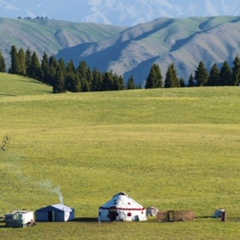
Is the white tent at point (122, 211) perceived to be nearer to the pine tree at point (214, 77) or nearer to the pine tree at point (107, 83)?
the pine tree at point (214, 77)

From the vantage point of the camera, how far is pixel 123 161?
7319cm

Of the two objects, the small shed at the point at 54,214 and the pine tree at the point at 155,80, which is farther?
the pine tree at the point at 155,80

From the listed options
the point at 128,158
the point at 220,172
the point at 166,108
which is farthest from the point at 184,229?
the point at 166,108

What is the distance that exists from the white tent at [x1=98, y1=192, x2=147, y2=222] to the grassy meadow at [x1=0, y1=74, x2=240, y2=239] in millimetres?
998

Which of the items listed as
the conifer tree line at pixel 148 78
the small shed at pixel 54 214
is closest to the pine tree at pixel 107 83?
the conifer tree line at pixel 148 78

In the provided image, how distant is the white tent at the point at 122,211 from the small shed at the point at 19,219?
5189 millimetres

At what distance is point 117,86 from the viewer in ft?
555

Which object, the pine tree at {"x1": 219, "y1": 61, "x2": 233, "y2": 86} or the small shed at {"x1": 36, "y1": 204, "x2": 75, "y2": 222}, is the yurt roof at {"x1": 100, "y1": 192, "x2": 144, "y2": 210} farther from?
the pine tree at {"x1": 219, "y1": 61, "x2": 233, "y2": 86}

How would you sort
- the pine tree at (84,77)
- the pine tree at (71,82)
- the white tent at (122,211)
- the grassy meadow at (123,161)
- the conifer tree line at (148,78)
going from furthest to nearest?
1. the pine tree at (71,82)
2. the pine tree at (84,77)
3. the conifer tree line at (148,78)
4. the white tent at (122,211)
5. the grassy meadow at (123,161)

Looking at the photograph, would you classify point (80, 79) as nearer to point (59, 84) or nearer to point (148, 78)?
point (59, 84)

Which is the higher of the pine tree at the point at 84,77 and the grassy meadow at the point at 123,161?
the pine tree at the point at 84,77

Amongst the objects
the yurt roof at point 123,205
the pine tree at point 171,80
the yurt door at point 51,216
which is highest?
the pine tree at point 171,80

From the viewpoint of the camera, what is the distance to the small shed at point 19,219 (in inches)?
→ 1977

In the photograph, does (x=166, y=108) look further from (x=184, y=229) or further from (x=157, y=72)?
(x=184, y=229)
